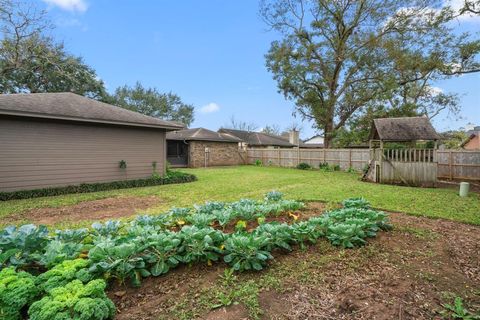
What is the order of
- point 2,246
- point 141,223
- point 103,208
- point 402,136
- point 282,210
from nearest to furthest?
point 2,246
point 141,223
point 282,210
point 103,208
point 402,136

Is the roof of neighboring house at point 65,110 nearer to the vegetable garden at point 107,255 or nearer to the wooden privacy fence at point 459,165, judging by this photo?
the vegetable garden at point 107,255

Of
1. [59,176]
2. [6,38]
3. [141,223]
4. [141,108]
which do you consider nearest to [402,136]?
[141,223]

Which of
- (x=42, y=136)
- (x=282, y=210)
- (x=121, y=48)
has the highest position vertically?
(x=121, y=48)

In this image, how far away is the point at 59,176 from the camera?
8547 mm

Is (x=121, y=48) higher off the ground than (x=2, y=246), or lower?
higher

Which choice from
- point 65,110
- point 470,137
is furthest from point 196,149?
point 470,137

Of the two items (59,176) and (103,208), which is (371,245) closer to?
(103,208)

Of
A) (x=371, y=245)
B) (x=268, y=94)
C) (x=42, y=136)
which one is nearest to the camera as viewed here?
(x=371, y=245)

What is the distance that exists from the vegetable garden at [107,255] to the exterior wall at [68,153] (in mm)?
6680

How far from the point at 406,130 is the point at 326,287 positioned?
36.0 feet

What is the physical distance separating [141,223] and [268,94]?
2288 centimetres

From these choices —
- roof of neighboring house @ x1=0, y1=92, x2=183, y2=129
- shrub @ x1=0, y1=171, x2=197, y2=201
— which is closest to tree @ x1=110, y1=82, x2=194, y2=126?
roof of neighboring house @ x1=0, y1=92, x2=183, y2=129

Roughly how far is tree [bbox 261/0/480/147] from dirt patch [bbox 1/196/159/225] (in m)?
17.2

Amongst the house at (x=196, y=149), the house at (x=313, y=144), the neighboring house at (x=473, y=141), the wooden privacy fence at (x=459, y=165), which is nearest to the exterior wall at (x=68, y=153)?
the house at (x=196, y=149)
